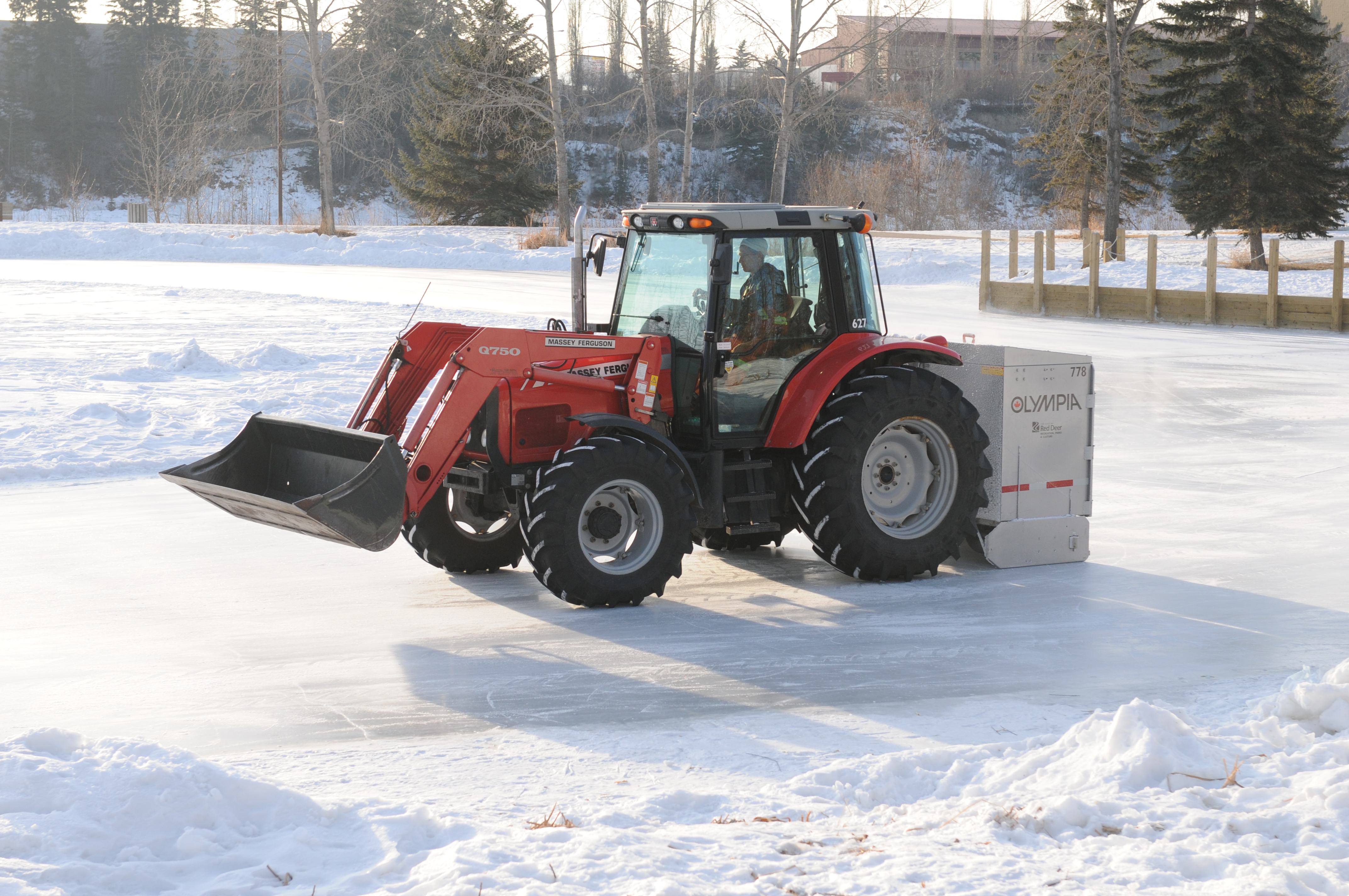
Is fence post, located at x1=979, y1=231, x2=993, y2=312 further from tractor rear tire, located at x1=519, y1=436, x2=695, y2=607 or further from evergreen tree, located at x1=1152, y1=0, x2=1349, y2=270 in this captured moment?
tractor rear tire, located at x1=519, y1=436, x2=695, y2=607

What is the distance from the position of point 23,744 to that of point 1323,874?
401 centimetres

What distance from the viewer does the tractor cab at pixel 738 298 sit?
290 inches

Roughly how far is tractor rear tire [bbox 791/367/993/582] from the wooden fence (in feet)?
53.6

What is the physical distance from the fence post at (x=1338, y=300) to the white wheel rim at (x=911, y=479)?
55.6 ft

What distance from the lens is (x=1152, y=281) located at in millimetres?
24500

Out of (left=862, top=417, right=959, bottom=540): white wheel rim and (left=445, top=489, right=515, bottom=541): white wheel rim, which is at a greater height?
(left=862, top=417, right=959, bottom=540): white wheel rim

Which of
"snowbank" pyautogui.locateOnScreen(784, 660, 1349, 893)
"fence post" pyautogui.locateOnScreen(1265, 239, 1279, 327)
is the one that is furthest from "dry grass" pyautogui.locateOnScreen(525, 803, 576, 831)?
"fence post" pyautogui.locateOnScreen(1265, 239, 1279, 327)

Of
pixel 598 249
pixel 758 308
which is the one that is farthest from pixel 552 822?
pixel 598 249

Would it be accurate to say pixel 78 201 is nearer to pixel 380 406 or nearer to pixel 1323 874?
pixel 380 406

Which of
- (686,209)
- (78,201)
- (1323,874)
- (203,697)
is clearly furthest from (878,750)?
(78,201)

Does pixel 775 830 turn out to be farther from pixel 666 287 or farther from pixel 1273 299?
pixel 1273 299

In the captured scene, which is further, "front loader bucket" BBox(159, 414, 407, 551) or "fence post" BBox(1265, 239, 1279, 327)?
"fence post" BBox(1265, 239, 1279, 327)

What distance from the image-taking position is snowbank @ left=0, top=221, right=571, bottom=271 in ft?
119

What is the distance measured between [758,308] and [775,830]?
367 cm
